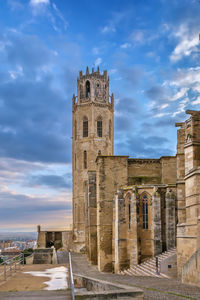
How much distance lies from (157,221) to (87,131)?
34092 mm

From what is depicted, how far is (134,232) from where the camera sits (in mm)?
26609

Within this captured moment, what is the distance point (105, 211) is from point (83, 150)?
2724cm

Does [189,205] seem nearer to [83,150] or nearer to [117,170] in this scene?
[117,170]

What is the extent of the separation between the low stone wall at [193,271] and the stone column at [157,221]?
11454 millimetres

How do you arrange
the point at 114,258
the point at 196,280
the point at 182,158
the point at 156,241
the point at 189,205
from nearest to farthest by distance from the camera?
the point at 196,280 < the point at 189,205 < the point at 182,158 < the point at 156,241 < the point at 114,258

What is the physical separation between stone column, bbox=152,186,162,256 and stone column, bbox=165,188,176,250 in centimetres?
60

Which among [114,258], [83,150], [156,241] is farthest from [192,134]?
[83,150]

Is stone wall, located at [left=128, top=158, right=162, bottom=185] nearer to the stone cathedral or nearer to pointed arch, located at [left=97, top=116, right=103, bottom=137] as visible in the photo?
the stone cathedral

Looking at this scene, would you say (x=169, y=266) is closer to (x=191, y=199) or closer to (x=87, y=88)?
(x=191, y=199)

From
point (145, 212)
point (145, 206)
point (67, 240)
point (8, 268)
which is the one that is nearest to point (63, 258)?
point (145, 212)

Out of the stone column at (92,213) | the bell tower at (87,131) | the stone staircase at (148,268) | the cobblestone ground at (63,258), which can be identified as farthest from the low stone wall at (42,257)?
the bell tower at (87,131)

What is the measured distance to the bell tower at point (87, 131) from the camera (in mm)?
56291

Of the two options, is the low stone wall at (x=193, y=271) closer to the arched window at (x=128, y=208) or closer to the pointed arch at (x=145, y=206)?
the pointed arch at (x=145, y=206)

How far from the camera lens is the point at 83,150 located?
190 feet
